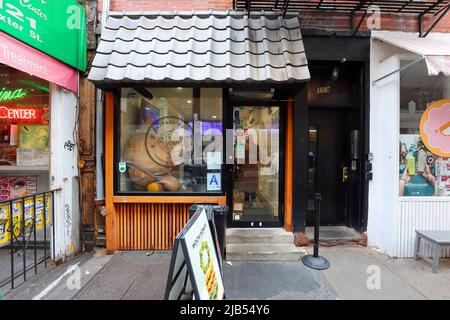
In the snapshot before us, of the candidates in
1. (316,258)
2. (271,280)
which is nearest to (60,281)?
(271,280)

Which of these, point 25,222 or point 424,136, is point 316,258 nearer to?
point 424,136

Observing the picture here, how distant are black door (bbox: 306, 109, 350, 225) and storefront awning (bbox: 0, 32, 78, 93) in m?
4.47

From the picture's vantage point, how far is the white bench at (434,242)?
3787 mm

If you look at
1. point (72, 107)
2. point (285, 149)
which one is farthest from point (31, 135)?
point (285, 149)

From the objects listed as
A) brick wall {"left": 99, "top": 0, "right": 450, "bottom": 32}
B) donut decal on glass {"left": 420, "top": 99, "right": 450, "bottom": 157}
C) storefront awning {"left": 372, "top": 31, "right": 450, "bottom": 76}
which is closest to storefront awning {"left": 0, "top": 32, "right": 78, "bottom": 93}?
brick wall {"left": 99, "top": 0, "right": 450, "bottom": 32}

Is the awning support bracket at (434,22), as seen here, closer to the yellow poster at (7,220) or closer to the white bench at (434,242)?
the white bench at (434,242)

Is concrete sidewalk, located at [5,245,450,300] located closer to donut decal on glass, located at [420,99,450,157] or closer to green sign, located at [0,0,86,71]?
donut decal on glass, located at [420,99,450,157]

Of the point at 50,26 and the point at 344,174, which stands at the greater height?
the point at 50,26

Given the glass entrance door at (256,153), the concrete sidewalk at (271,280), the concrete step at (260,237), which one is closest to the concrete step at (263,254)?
the concrete sidewalk at (271,280)

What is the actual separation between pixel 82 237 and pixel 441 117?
6665 mm

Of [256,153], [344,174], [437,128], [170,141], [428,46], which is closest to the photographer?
[428,46]

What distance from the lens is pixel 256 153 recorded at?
16.2ft

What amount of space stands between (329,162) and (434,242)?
214cm

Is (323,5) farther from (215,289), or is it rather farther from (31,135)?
(31,135)
